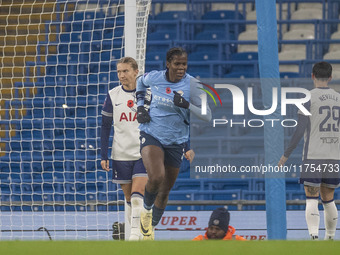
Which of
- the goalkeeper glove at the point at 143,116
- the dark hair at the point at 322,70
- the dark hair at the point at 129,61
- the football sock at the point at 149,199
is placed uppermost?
the dark hair at the point at 129,61

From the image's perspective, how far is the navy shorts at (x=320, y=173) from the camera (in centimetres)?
589

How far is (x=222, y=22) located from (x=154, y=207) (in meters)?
6.36

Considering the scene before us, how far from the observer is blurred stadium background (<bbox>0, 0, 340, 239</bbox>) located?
9461mm

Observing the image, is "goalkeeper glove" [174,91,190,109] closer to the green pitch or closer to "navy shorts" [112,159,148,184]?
"navy shorts" [112,159,148,184]

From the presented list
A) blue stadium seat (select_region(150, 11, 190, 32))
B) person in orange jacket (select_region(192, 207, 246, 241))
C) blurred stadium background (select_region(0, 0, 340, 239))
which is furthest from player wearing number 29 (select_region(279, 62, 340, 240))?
blue stadium seat (select_region(150, 11, 190, 32))

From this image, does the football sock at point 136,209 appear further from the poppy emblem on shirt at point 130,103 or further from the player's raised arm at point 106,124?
the poppy emblem on shirt at point 130,103

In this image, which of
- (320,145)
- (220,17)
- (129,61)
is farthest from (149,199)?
(220,17)

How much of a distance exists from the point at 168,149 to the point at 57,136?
552cm

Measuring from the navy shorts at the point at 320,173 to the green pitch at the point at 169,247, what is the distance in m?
2.38

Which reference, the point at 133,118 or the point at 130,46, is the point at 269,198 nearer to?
the point at 133,118

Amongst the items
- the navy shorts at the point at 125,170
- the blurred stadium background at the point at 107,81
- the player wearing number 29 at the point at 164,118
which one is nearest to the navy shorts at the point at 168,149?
the player wearing number 29 at the point at 164,118

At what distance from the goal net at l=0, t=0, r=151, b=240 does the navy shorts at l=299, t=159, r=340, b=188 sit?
1.99 meters

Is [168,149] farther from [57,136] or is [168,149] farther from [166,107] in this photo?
[57,136]

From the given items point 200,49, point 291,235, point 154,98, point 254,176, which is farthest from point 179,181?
point 154,98
